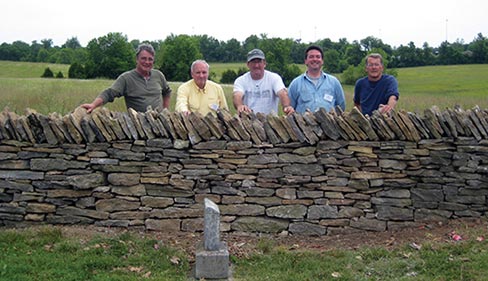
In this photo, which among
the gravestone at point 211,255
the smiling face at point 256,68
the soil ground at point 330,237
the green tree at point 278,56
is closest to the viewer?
the gravestone at point 211,255

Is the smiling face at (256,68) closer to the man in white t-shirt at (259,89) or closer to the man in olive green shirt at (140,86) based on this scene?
the man in white t-shirt at (259,89)

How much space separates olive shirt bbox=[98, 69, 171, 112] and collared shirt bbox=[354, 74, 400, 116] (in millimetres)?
2663

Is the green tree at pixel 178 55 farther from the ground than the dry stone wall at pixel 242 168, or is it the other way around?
the green tree at pixel 178 55

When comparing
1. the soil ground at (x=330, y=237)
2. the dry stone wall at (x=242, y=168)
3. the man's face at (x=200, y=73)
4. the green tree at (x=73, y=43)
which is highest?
the green tree at (x=73, y=43)

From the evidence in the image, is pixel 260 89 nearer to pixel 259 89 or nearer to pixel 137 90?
pixel 259 89

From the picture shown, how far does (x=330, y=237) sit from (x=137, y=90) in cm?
303

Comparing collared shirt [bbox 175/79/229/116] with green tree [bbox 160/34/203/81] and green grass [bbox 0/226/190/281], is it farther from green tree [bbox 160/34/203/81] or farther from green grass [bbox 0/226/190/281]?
green tree [bbox 160/34/203/81]

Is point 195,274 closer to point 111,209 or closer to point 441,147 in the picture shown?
point 111,209

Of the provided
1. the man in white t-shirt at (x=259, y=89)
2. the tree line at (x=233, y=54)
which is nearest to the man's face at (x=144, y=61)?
the man in white t-shirt at (x=259, y=89)

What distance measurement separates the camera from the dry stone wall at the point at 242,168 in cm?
589

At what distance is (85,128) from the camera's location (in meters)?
5.87

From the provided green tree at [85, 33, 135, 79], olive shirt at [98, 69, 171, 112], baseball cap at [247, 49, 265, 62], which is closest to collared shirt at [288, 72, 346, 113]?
baseball cap at [247, 49, 265, 62]

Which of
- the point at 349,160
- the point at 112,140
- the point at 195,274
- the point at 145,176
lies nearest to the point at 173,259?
the point at 195,274

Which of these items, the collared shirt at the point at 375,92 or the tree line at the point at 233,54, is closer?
the collared shirt at the point at 375,92
